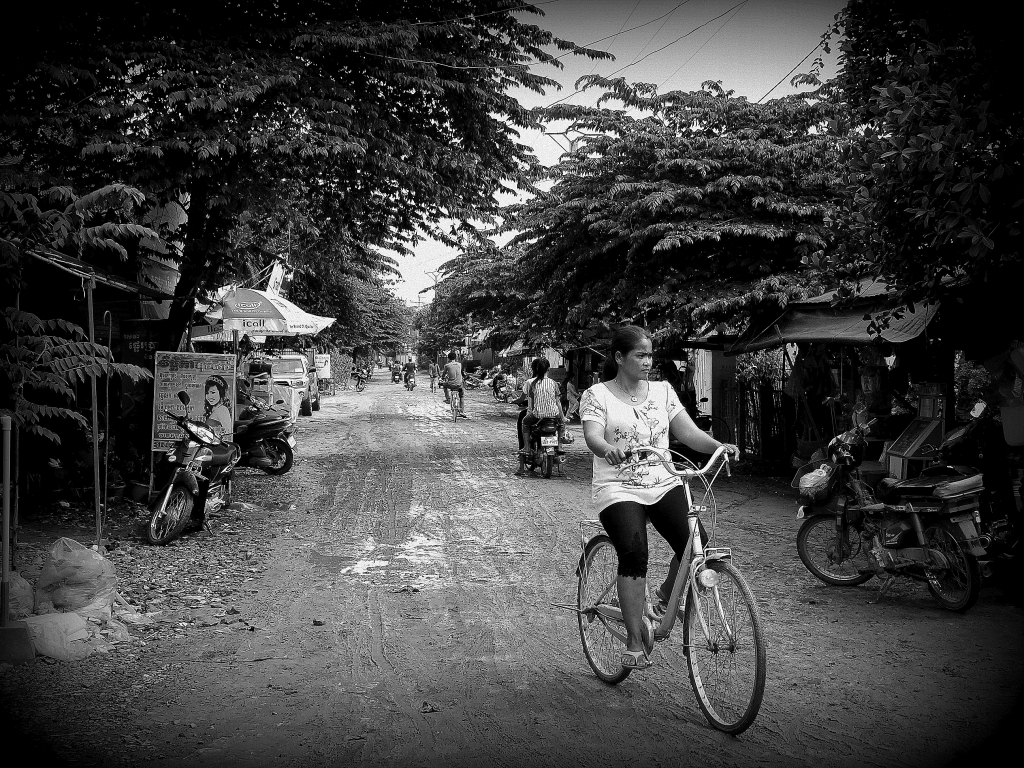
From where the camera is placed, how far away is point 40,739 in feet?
12.5

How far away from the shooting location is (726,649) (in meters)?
3.79

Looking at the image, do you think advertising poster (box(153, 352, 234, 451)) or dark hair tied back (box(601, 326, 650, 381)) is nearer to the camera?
dark hair tied back (box(601, 326, 650, 381))

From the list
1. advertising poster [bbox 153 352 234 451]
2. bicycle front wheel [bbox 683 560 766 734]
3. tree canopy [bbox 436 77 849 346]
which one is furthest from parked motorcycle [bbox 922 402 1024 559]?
advertising poster [bbox 153 352 234 451]

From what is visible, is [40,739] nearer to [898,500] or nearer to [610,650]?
[610,650]

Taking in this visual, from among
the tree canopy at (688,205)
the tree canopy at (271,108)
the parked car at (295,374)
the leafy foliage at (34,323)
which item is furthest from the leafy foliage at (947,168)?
the parked car at (295,374)

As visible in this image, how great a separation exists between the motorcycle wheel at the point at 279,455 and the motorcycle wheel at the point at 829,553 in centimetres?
873

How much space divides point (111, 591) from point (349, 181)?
7.02 metres

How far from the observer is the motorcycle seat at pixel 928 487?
5.76 m

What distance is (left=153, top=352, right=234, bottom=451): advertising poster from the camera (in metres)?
9.92

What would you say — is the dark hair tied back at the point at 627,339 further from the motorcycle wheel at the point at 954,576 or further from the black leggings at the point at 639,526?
the motorcycle wheel at the point at 954,576

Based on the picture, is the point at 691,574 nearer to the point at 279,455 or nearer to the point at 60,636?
the point at 60,636

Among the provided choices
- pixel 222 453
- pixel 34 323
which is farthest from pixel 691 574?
pixel 222 453

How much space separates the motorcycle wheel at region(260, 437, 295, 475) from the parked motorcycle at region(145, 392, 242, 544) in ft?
11.8

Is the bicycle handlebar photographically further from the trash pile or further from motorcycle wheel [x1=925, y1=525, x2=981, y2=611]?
the trash pile
